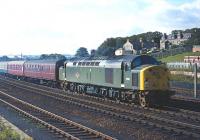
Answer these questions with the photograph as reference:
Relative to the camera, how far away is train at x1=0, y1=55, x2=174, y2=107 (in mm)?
26797

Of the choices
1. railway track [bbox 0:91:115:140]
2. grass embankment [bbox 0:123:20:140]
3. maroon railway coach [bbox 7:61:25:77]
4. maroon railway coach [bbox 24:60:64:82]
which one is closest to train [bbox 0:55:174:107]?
maroon railway coach [bbox 24:60:64:82]

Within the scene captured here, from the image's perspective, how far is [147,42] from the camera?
189750 millimetres

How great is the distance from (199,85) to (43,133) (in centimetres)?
2590

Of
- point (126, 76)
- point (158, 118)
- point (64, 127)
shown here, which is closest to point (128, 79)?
point (126, 76)

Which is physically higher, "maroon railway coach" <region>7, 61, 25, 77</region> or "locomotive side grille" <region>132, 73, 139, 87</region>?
"maroon railway coach" <region>7, 61, 25, 77</region>

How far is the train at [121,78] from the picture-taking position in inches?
1055

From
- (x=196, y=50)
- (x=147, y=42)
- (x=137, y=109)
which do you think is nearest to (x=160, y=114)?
(x=137, y=109)

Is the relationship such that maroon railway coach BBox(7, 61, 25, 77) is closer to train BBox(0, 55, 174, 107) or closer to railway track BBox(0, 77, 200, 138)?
train BBox(0, 55, 174, 107)

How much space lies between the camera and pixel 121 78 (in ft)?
96.4

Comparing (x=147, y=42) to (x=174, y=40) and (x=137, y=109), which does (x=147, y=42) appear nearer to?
(x=174, y=40)

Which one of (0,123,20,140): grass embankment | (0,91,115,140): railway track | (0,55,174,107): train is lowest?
(0,91,115,140): railway track

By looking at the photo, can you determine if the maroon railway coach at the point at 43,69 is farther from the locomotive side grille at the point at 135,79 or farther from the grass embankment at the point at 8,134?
the grass embankment at the point at 8,134

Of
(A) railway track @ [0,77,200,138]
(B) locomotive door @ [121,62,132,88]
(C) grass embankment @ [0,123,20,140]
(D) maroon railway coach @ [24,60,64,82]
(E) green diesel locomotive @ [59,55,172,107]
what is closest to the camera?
(C) grass embankment @ [0,123,20,140]

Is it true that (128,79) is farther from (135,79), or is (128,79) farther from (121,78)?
(121,78)
